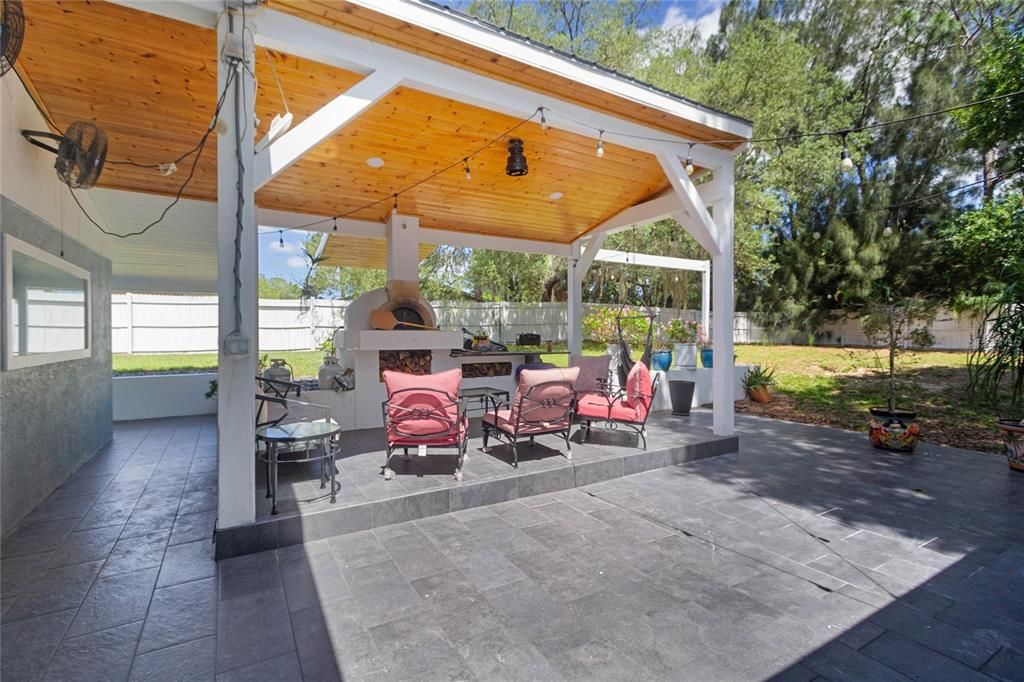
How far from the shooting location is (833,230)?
51.3 feet

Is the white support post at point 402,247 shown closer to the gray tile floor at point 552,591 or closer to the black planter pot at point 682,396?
the gray tile floor at point 552,591

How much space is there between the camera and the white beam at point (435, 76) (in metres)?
2.89

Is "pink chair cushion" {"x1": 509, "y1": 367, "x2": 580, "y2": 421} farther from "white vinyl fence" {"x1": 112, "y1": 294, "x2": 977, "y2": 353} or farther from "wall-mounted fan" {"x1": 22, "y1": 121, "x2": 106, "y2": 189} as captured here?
"white vinyl fence" {"x1": 112, "y1": 294, "x2": 977, "y2": 353}

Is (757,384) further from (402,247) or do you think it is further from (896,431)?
(402,247)

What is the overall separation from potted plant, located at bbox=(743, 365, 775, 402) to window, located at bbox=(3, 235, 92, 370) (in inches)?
357

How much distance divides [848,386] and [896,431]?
4152mm

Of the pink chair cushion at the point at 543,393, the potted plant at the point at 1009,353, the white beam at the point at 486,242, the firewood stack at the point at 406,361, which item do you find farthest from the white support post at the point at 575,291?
the potted plant at the point at 1009,353

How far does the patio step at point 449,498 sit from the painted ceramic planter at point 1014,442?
2592 millimetres

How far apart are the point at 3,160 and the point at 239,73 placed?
153 centimetres

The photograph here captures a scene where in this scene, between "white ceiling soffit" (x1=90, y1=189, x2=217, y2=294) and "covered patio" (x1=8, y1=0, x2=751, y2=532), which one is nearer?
"covered patio" (x1=8, y1=0, x2=751, y2=532)

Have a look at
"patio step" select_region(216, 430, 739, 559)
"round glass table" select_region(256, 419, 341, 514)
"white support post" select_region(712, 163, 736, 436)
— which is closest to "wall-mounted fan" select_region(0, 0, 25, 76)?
"round glass table" select_region(256, 419, 341, 514)

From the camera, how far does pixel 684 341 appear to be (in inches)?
339

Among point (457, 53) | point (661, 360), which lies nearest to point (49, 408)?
point (457, 53)

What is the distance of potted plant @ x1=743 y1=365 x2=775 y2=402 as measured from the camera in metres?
8.05
